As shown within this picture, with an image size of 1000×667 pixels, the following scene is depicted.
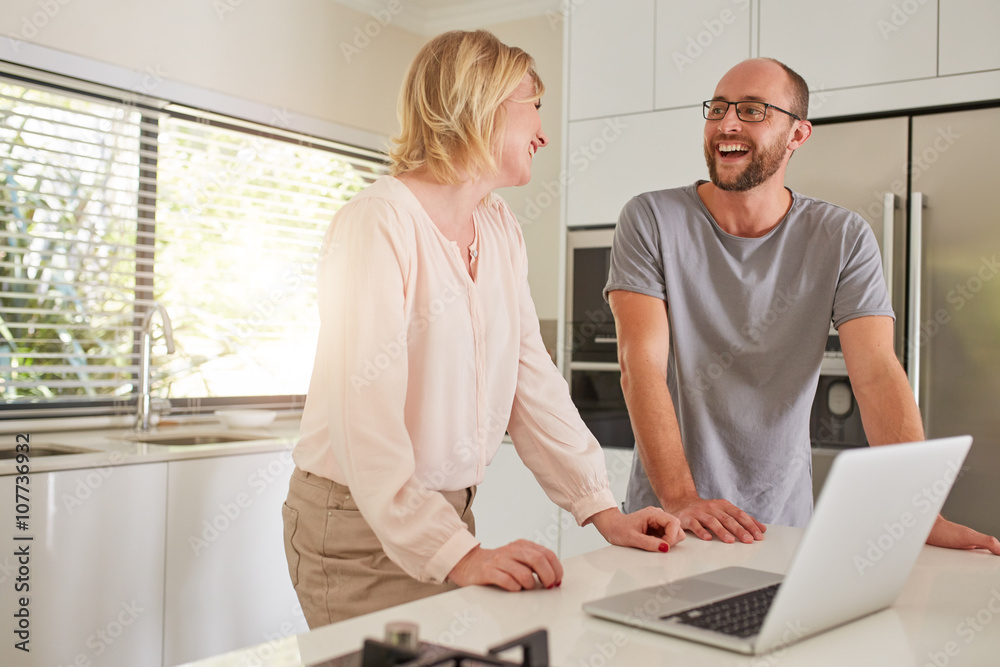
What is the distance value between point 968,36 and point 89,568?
2.88 meters

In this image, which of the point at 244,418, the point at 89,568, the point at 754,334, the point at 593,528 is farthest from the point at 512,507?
the point at 754,334

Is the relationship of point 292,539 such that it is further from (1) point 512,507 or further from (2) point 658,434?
(1) point 512,507

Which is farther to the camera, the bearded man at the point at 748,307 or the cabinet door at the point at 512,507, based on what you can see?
the cabinet door at the point at 512,507

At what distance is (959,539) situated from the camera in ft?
4.11

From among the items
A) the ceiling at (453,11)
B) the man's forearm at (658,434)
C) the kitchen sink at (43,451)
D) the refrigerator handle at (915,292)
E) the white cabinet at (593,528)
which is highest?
the ceiling at (453,11)

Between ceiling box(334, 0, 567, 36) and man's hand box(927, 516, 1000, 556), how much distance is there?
10.3 feet

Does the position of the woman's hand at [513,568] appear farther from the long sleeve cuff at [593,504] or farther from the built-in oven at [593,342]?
the built-in oven at [593,342]

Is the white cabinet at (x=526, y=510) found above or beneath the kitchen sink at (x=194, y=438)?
beneath

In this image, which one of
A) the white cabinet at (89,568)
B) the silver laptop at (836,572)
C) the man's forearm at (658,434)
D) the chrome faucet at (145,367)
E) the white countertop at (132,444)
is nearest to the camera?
the silver laptop at (836,572)

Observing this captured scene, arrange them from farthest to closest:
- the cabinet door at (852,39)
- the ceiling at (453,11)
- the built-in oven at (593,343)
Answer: the ceiling at (453,11) < the built-in oven at (593,343) < the cabinet door at (852,39)

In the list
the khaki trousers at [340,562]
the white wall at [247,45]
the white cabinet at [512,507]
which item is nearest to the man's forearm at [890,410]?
the khaki trousers at [340,562]

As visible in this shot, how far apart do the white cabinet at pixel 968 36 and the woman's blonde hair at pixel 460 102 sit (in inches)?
74.7

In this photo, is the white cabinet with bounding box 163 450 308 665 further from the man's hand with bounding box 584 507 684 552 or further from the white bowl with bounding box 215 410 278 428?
the man's hand with bounding box 584 507 684 552

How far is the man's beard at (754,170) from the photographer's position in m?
1.64
